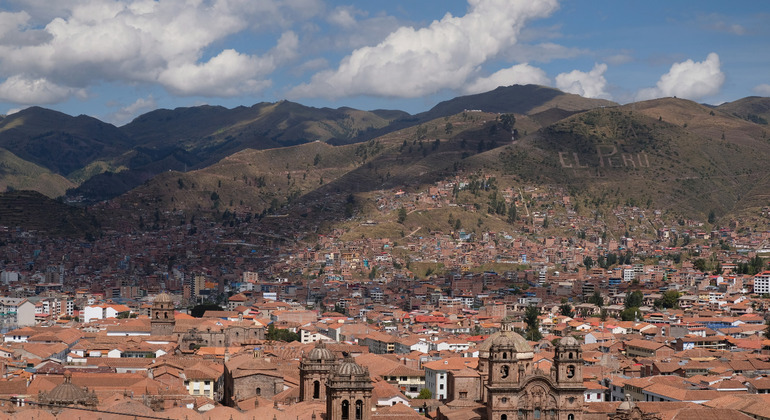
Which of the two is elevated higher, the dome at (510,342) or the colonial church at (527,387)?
the dome at (510,342)

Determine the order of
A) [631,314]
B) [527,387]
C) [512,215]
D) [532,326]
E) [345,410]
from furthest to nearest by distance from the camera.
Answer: [512,215] < [631,314] < [532,326] < [527,387] < [345,410]

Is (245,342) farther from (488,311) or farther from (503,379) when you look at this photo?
(503,379)

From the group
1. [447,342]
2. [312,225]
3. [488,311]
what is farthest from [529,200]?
[447,342]

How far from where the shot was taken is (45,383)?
188 feet

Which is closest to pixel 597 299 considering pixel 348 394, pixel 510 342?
pixel 510 342

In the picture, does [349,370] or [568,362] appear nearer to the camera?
[349,370]

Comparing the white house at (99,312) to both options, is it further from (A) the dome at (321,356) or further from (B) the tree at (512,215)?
(B) the tree at (512,215)

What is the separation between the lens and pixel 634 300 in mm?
113688

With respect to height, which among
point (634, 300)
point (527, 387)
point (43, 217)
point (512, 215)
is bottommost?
point (527, 387)

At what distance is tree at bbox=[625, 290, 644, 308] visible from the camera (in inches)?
4448

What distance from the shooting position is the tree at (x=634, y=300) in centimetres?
11299

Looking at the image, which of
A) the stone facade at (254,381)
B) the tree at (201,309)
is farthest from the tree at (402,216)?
the stone facade at (254,381)

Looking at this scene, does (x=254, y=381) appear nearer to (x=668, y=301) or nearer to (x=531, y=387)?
(x=531, y=387)

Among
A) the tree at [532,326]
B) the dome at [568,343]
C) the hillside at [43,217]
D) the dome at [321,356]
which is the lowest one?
the tree at [532,326]
